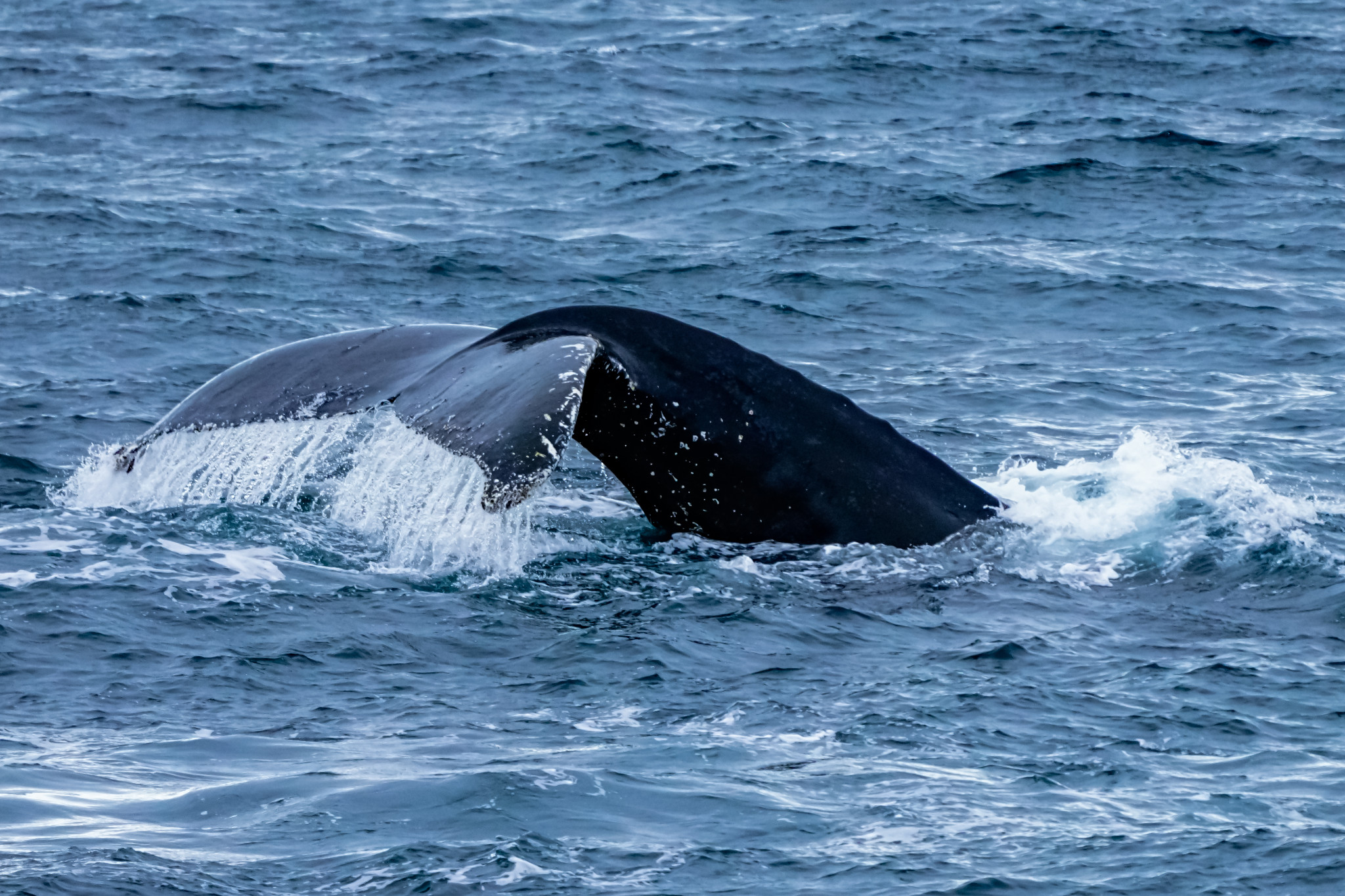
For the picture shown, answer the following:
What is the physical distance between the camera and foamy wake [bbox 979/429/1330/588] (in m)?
7.99

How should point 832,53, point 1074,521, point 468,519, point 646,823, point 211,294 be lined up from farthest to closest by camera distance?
1. point 832,53
2. point 211,294
3. point 1074,521
4. point 468,519
5. point 646,823

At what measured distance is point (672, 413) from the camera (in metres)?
6.89

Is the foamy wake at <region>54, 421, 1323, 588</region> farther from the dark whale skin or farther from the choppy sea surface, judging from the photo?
the dark whale skin

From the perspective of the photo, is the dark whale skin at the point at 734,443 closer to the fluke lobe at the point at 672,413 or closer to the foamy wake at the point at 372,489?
the fluke lobe at the point at 672,413

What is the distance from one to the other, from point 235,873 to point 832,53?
→ 65.5ft

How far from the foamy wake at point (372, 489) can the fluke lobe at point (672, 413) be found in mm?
82

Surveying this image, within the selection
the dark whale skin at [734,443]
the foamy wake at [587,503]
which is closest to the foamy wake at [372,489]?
the foamy wake at [587,503]

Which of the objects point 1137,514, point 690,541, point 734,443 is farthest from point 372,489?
point 1137,514

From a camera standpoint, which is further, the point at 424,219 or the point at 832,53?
the point at 832,53

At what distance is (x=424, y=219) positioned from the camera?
1692 centimetres

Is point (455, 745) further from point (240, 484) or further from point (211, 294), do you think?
point (211, 294)

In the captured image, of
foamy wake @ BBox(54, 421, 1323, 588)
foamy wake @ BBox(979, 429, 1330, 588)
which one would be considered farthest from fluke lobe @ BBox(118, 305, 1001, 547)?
foamy wake @ BBox(979, 429, 1330, 588)

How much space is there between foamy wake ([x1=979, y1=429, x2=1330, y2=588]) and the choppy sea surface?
34 mm

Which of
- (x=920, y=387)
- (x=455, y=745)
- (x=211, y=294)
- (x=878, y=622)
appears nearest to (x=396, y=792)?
(x=455, y=745)
